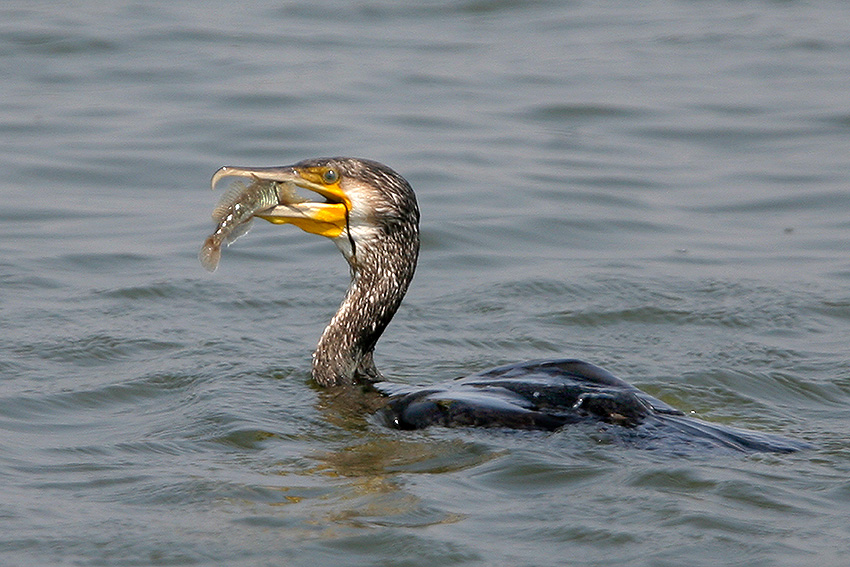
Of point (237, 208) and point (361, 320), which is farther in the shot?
point (361, 320)

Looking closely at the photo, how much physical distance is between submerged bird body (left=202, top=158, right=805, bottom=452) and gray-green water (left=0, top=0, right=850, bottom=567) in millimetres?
122

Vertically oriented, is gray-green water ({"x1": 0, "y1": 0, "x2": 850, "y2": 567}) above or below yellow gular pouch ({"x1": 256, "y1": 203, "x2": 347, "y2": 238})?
below

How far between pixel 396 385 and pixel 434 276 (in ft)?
8.29

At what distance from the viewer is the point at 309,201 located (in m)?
6.45

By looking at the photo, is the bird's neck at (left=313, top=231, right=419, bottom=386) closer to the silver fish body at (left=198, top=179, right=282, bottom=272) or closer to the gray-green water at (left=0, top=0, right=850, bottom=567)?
the gray-green water at (left=0, top=0, right=850, bottom=567)

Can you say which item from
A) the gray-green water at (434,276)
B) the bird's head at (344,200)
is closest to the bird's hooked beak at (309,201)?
the bird's head at (344,200)

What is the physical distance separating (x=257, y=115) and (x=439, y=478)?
7784 mm

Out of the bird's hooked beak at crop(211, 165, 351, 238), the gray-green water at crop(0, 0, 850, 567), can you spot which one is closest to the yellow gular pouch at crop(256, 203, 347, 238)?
the bird's hooked beak at crop(211, 165, 351, 238)

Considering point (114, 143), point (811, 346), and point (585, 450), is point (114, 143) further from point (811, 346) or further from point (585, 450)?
point (585, 450)

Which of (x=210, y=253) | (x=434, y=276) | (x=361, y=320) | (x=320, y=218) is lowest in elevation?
(x=434, y=276)

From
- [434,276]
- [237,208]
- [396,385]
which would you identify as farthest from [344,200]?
[434,276]

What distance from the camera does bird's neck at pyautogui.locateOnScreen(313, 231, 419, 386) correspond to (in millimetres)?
6762

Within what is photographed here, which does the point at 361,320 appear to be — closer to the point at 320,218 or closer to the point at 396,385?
the point at 396,385

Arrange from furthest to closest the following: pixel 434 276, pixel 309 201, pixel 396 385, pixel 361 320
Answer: pixel 434 276 < pixel 361 320 < pixel 396 385 < pixel 309 201
